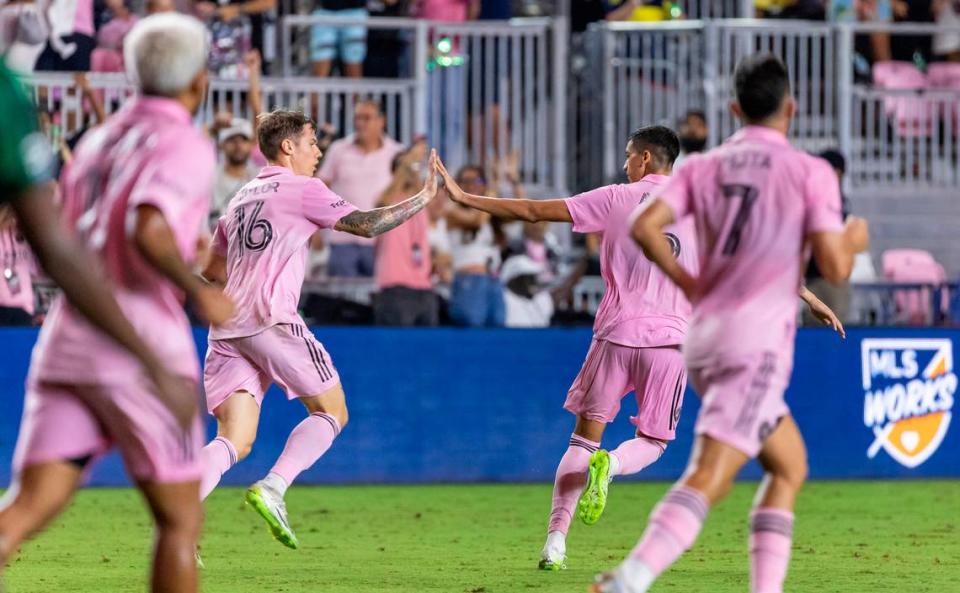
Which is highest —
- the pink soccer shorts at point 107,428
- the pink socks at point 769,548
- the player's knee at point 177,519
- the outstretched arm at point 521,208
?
the outstretched arm at point 521,208

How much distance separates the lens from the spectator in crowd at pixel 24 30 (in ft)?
53.7

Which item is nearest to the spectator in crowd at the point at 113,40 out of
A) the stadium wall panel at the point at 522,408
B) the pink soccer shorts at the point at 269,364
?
the stadium wall panel at the point at 522,408

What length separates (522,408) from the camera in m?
14.4

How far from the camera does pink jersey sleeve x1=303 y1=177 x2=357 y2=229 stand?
860 centimetres

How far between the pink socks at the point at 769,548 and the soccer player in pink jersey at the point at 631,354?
2.77 metres

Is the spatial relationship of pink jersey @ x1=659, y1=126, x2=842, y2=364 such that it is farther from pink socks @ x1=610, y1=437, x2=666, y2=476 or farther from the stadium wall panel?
the stadium wall panel

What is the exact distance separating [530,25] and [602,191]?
1030 centimetres

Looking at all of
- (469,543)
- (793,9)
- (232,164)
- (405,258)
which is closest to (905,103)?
(793,9)

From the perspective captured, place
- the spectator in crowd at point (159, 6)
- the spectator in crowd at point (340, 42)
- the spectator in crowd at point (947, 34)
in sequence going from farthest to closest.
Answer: the spectator in crowd at point (947, 34) → the spectator in crowd at point (340, 42) → the spectator in crowd at point (159, 6)

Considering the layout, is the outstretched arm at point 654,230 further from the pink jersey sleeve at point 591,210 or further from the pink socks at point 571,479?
the pink socks at point 571,479

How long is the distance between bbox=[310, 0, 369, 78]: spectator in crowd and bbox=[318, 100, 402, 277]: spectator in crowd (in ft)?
6.42

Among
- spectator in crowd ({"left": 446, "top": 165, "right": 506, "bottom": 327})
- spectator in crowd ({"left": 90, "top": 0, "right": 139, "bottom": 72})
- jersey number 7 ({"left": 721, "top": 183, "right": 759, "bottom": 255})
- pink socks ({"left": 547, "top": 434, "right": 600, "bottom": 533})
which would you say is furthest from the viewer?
spectator in crowd ({"left": 90, "top": 0, "right": 139, "bottom": 72})

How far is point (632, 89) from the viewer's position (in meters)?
19.1

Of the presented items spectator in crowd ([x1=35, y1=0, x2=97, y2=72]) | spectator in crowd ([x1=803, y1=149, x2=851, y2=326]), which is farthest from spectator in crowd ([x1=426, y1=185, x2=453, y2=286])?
spectator in crowd ([x1=35, y1=0, x2=97, y2=72])
